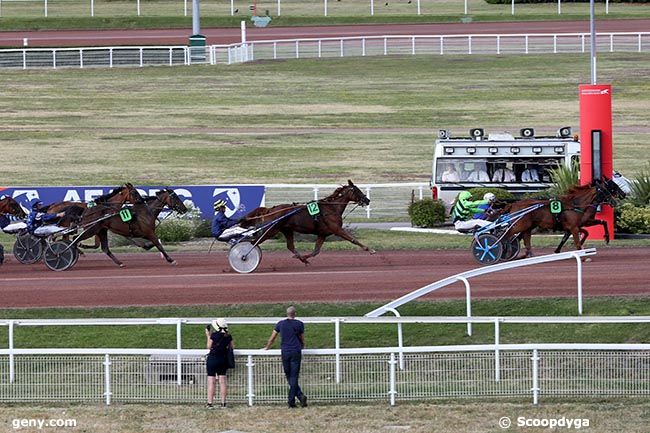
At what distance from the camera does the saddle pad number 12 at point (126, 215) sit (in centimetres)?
2341

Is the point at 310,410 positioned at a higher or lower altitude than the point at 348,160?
lower

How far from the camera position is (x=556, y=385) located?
1578cm

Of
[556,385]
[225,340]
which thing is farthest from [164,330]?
[556,385]

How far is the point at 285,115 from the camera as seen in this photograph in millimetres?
48906

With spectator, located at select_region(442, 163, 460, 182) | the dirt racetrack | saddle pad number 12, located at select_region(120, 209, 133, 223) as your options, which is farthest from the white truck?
saddle pad number 12, located at select_region(120, 209, 133, 223)

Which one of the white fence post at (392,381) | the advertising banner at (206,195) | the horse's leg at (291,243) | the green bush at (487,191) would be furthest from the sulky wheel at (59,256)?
the white fence post at (392,381)

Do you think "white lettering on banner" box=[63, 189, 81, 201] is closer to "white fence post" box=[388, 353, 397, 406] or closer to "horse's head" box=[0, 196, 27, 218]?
"horse's head" box=[0, 196, 27, 218]

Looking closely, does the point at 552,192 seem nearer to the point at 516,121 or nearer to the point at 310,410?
the point at 310,410

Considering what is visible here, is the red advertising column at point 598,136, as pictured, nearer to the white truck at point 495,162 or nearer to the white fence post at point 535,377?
the white truck at point 495,162

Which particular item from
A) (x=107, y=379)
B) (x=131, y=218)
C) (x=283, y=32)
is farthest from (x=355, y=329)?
(x=283, y=32)

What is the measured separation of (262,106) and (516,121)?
30.5 ft

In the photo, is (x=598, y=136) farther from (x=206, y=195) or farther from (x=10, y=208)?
(x=10, y=208)

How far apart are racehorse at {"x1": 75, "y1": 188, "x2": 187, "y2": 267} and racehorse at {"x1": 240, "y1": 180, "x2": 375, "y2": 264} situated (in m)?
1.58

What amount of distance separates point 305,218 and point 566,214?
4046 millimetres
